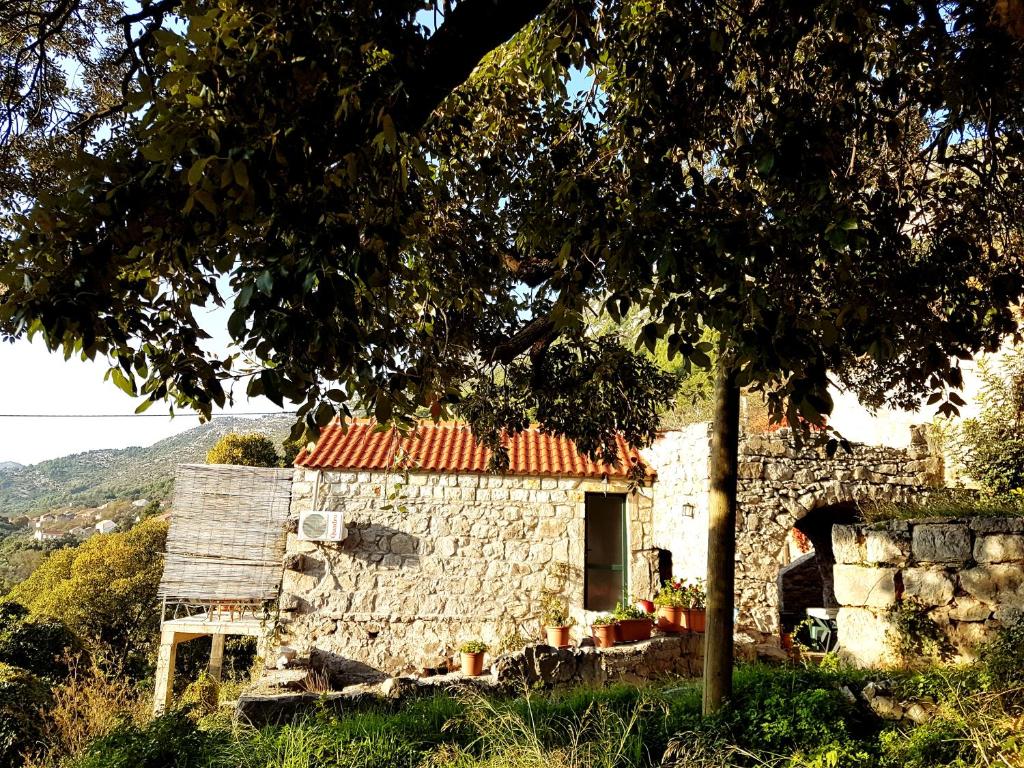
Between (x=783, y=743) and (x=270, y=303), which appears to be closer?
→ (x=270, y=303)

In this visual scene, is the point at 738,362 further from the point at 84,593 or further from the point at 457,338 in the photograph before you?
the point at 84,593

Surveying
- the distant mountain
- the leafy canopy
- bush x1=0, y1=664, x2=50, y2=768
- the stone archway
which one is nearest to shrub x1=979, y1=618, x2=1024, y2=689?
the leafy canopy

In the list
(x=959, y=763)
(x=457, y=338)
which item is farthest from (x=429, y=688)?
(x=959, y=763)

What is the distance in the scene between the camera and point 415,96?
263cm

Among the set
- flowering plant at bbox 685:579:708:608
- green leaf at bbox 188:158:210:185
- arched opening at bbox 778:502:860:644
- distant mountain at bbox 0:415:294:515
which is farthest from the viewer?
distant mountain at bbox 0:415:294:515

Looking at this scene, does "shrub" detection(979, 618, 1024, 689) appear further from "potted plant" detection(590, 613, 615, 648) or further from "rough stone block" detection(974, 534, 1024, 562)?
"potted plant" detection(590, 613, 615, 648)

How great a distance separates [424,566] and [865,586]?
6128 millimetres

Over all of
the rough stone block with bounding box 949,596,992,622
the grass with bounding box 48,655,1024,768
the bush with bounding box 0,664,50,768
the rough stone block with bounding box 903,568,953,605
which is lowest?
Result: the bush with bounding box 0,664,50,768

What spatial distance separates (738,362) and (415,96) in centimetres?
157

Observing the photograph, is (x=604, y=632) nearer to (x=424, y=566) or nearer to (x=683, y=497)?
(x=683, y=497)

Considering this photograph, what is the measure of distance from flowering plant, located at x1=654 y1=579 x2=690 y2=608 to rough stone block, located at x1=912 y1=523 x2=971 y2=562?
3296 mm

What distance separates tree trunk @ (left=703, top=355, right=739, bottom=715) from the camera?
4.60m

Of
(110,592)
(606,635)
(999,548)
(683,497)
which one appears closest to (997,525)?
(999,548)

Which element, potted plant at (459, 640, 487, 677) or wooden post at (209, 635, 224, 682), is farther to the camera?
wooden post at (209, 635, 224, 682)
